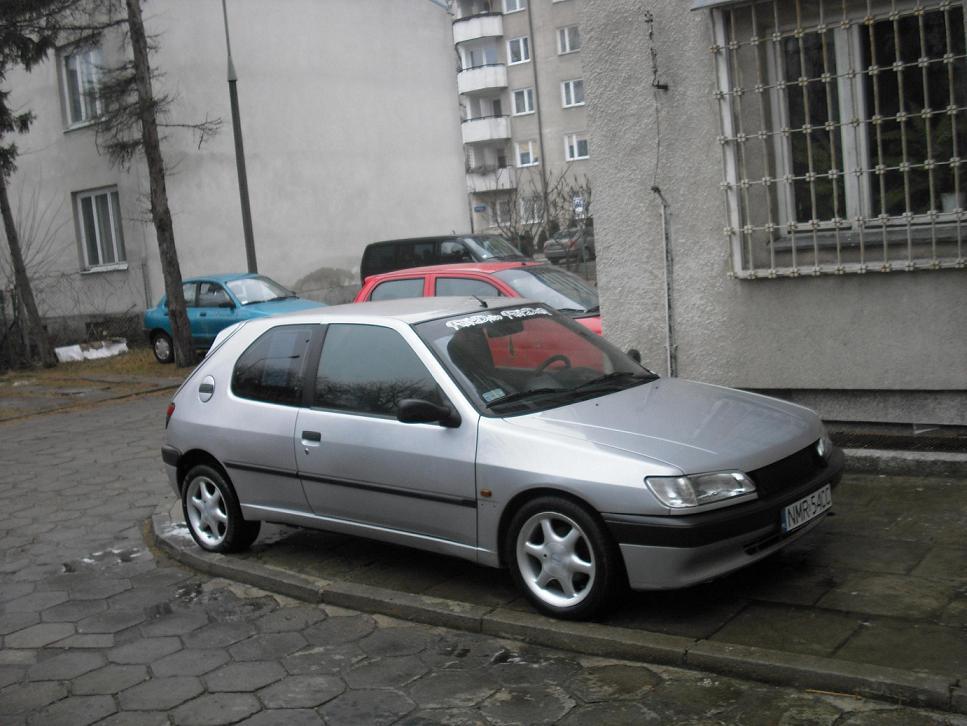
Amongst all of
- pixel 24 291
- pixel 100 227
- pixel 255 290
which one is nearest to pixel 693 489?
pixel 255 290

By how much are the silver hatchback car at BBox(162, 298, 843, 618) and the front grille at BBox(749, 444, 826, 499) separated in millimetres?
10

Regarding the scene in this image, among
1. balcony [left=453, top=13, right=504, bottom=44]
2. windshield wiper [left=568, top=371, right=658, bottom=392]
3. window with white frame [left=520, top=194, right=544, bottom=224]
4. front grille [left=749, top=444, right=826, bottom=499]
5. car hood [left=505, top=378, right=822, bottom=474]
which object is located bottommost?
front grille [left=749, top=444, right=826, bottom=499]

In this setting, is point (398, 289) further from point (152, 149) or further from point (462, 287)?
point (152, 149)

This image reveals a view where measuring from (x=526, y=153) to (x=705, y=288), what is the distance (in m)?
51.8

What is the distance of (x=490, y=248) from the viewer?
21312mm

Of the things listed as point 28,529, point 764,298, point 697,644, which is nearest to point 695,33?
point 764,298

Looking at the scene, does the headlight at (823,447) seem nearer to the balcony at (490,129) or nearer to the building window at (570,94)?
the building window at (570,94)

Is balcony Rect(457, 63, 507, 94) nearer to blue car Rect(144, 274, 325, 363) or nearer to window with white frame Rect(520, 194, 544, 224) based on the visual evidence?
window with white frame Rect(520, 194, 544, 224)

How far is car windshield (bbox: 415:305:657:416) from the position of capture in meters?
5.69

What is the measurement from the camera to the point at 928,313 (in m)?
7.42

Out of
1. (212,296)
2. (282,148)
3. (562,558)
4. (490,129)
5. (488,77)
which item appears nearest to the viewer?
(562,558)

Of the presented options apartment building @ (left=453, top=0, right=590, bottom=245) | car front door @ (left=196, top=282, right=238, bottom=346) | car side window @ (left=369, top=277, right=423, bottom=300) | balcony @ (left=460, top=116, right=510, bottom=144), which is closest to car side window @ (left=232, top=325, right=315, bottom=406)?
car side window @ (left=369, top=277, right=423, bottom=300)

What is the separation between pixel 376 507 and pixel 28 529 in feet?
11.9

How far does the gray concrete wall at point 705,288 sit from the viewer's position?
7512mm
